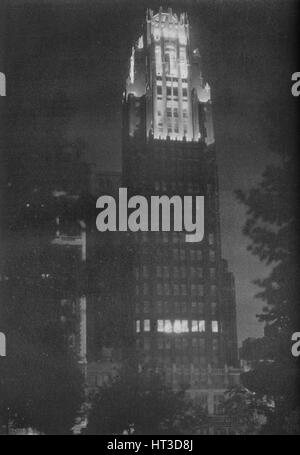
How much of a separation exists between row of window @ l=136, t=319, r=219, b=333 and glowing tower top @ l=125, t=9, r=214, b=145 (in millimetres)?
1181

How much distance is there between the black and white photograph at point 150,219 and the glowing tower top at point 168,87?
1 centimetres

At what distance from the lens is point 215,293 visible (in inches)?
181

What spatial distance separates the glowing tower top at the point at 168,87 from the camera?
184 inches

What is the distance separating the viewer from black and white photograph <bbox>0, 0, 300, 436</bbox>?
4414 millimetres

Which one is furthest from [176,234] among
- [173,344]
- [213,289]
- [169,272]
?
[173,344]

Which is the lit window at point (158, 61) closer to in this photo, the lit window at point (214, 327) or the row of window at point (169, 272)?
the row of window at point (169, 272)

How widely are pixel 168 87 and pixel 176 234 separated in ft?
3.34

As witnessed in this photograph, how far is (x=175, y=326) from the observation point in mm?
4500

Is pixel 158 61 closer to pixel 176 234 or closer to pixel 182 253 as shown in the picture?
pixel 176 234

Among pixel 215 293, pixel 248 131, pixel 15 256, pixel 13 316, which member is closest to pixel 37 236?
pixel 15 256

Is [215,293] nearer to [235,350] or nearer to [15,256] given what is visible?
[235,350]

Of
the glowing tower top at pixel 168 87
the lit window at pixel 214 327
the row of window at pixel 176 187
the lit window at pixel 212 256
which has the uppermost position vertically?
the glowing tower top at pixel 168 87

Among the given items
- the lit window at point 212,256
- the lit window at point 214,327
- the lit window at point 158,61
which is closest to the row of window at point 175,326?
the lit window at point 214,327

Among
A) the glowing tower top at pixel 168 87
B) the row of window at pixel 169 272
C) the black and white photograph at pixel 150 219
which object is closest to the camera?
the black and white photograph at pixel 150 219
